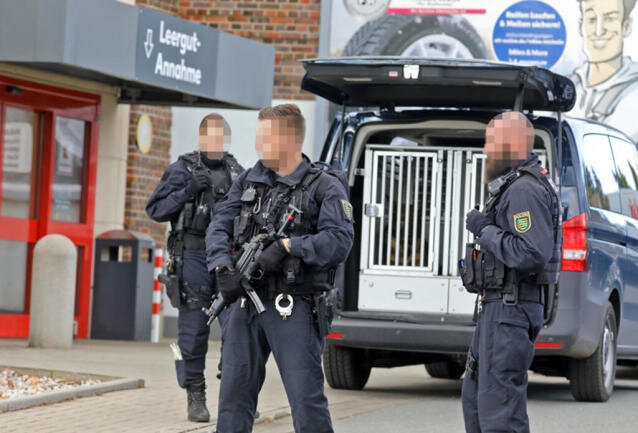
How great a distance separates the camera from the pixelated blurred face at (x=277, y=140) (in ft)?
20.3

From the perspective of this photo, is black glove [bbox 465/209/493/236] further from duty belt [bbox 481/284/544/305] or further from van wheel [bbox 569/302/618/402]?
van wheel [bbox 569/302/618/402]

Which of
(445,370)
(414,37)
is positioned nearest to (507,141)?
(445,370)

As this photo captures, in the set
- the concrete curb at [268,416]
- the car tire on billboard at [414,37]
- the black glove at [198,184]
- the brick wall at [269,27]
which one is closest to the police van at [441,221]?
the concrete curb at [268,416]

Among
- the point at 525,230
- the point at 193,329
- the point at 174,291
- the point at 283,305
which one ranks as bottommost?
the point at 193,329

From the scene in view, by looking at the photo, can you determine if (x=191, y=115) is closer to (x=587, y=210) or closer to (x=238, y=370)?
(x=587, y=210)

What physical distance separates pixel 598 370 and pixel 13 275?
701 cm

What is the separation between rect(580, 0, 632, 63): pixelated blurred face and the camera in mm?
17375

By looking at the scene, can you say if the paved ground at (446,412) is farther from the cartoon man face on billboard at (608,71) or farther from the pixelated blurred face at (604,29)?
the pixelated blurred face at (604,29)

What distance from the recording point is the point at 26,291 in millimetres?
15164

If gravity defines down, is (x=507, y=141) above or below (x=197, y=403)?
above

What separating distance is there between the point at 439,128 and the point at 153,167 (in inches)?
287

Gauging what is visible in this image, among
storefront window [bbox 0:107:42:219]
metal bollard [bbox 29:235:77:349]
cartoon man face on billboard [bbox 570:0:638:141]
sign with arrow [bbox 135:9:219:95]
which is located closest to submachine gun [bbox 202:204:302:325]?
metal bollard [bbox 29:235:77:349]

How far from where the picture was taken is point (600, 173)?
10.8 metres

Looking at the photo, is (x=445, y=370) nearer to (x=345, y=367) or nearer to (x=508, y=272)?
(x=345, y=367)
